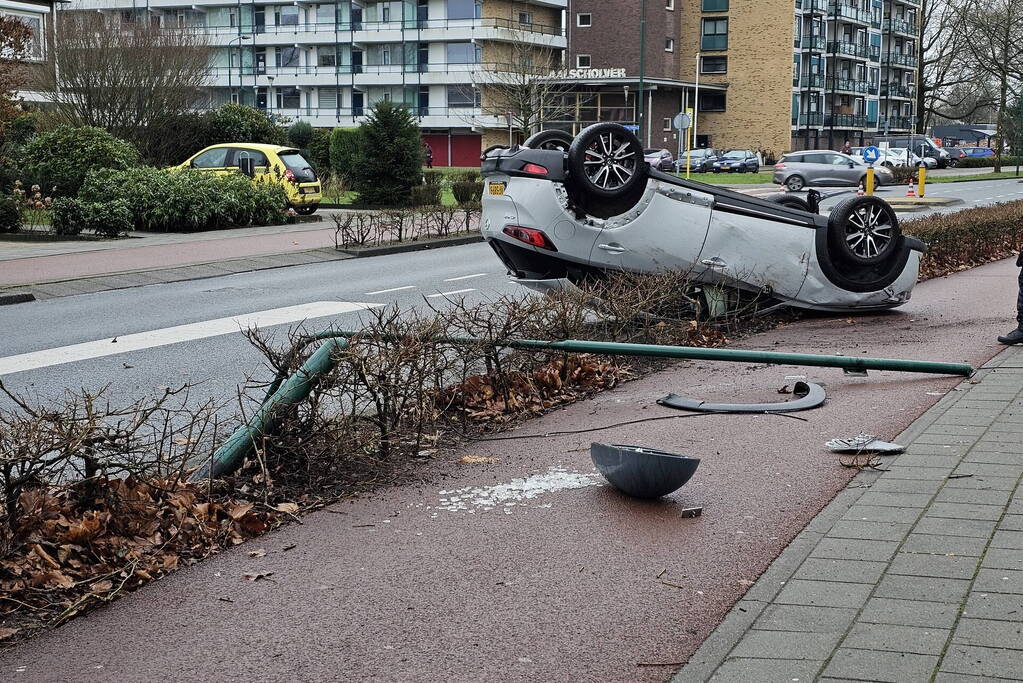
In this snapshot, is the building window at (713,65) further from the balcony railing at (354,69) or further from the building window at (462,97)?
the building window at (462,97)

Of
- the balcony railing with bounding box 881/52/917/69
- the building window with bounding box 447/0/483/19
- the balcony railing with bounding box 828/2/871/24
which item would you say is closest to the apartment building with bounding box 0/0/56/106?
the building window with bounding box 447/0/483/19

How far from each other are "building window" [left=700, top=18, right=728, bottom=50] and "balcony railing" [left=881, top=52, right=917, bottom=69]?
2514 centimetres

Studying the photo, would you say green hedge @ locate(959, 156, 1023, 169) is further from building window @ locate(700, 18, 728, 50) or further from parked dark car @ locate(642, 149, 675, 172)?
parked dark car @ locate(642, 149, 675, 172)

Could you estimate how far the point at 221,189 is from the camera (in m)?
24.7

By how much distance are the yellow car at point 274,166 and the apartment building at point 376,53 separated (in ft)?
170

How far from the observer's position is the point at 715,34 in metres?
88.2

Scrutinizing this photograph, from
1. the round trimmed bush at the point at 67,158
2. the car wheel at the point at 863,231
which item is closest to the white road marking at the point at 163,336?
the car wheel at the point at 863,231

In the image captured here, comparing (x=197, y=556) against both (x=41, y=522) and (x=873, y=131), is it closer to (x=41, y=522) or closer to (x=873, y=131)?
(x=41, y=522)

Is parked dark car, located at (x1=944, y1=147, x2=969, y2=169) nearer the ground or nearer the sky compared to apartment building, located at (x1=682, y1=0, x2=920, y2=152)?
nearer the ground

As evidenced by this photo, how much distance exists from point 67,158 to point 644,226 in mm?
17360

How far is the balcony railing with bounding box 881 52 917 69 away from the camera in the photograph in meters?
107

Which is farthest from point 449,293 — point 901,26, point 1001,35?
point 901,26

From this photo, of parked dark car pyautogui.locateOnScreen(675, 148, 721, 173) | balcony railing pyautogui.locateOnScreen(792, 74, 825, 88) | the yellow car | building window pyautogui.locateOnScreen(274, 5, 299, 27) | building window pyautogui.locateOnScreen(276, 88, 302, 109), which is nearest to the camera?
the yellow car

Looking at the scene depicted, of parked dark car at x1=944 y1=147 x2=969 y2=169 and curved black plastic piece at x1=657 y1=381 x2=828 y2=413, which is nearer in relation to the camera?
curved black plastic piece at x1=657 y1=381 x2=828 y2=413
